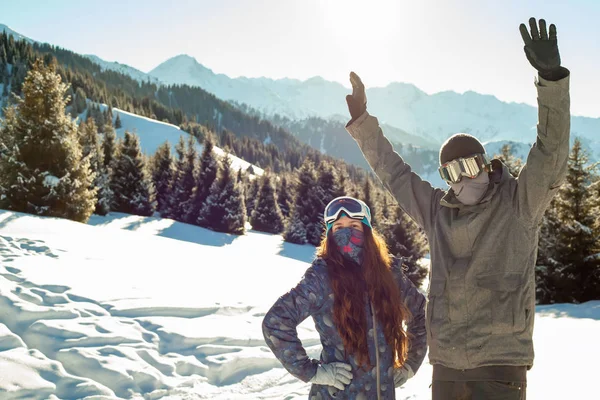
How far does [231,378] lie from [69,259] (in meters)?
4.63

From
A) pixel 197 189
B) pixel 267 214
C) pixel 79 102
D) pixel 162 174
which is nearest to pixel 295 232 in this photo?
pixel 267 214

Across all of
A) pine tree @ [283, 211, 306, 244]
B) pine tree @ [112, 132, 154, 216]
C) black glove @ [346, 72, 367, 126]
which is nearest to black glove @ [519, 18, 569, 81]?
black glove @ [346, 72, 367, 126]

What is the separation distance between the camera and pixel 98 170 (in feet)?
77.9

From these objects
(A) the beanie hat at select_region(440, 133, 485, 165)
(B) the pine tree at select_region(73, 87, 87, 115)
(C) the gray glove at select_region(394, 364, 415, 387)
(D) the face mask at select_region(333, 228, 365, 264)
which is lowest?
(C) the gray glove at select_region(394, 364, 415, 387)

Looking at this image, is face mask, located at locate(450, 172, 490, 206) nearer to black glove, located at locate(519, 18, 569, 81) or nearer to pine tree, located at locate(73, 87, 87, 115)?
black glove, located at locate(519, 18, 569, 81)

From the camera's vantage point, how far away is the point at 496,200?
7.01 ft

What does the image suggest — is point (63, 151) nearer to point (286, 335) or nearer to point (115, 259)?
point (115, 259)

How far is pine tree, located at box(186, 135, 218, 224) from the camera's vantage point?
2633 centimetres

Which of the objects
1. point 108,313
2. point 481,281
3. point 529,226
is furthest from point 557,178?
point 108,313

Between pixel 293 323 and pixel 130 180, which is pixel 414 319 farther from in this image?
pixel 130 180

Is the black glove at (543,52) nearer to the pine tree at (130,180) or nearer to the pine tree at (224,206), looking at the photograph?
the pine tree at (224,206)

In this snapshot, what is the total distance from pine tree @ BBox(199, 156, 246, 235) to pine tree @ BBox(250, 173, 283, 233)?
4.22 meters

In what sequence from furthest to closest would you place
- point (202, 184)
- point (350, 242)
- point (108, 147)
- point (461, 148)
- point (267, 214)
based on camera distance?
point (267, 214) → point (108, 147) → point (202, 184) → point (350, 242) → point (461, 148)

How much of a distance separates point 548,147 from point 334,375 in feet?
4.93
